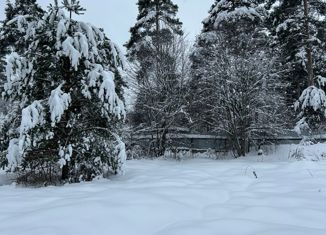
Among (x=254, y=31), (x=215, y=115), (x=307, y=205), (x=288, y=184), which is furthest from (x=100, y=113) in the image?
(x=254, y=31)

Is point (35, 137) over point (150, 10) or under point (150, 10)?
under

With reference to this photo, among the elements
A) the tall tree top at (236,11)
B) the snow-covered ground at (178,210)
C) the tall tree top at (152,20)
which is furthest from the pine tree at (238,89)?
the tall tree top at (152,20)

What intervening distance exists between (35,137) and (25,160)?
0.72 meters

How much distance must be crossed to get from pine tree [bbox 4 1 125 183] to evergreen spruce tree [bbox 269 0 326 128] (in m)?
8.88

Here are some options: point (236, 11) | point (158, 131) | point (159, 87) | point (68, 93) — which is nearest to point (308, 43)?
point (236, 11)

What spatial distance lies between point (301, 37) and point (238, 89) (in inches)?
282

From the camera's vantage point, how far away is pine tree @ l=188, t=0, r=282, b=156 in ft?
41.2

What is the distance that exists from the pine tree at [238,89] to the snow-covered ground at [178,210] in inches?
241

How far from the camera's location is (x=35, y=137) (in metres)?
7.21

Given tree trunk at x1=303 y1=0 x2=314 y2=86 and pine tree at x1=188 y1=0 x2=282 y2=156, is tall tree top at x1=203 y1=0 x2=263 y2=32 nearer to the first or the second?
tree trunk at x1=303 y1=0 x2=314 y2=86

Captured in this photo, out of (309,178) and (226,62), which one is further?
(226,62)

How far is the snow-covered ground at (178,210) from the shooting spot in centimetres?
362

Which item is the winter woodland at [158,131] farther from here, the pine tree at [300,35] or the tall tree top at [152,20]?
the tall tree top at [152,20]

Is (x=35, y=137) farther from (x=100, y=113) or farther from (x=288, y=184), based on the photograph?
(x=288, y=184)
